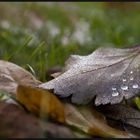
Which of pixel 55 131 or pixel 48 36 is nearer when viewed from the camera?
pixel 55 131

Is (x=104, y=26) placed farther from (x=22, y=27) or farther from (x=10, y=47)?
(x=10, y=47)

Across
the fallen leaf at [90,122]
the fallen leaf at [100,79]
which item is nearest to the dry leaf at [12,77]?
the fallen leaf at [100,79]

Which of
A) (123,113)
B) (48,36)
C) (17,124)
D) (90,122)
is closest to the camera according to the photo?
(17,124)

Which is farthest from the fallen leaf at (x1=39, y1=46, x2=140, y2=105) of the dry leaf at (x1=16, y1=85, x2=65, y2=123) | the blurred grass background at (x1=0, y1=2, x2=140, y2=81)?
the blurred grass background at (x1=0, y1=2, x2=140, y2=81)

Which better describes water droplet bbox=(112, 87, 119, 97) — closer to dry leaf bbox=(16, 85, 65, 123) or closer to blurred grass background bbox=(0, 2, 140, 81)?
dry leaf bbox=(16, 85, 65, 123)

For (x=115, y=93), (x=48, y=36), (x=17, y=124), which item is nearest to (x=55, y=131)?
(x=17, y=124)

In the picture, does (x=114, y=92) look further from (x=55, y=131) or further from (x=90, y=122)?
(x=55, y=131)

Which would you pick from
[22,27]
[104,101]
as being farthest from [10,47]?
[104,101]
